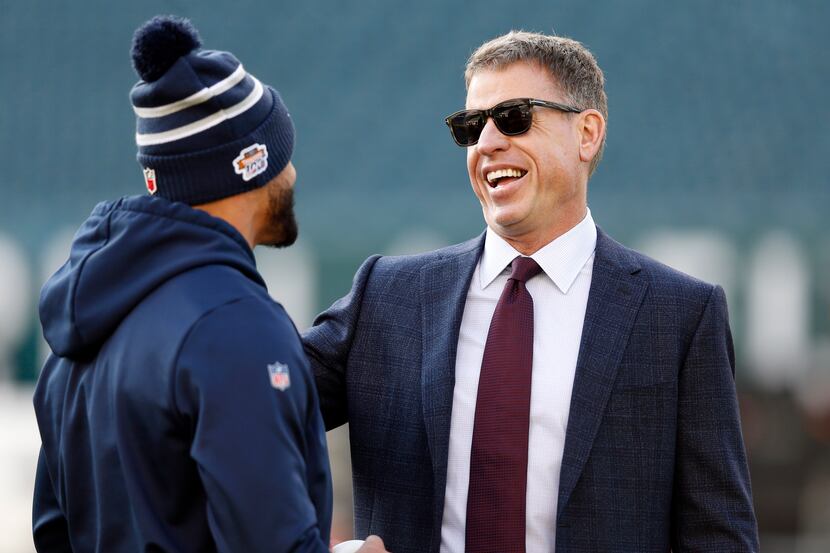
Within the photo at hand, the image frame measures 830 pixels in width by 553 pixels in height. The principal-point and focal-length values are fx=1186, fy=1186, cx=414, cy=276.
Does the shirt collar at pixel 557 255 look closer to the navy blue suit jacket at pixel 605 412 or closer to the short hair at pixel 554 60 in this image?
the navy blue suit jacket at pixel 605 412

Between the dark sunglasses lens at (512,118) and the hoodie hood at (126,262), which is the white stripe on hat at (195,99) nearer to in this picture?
the hoodie hood at (126,262)

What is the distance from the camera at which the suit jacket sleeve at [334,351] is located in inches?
95.0

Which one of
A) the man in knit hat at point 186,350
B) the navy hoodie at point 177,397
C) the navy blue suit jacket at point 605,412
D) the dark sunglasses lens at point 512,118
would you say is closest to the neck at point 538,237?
the navy blue suit jacket at point 605,412

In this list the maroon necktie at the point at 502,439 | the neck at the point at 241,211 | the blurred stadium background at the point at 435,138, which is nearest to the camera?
the neck at the point at 241,211

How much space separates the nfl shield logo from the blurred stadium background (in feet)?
22.0

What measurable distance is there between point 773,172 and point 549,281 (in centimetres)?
773

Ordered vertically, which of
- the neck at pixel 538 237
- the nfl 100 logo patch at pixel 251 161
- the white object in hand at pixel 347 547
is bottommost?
the white object in hand at pixel 347 547

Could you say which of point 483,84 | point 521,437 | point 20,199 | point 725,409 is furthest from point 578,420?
Result: point 20,199

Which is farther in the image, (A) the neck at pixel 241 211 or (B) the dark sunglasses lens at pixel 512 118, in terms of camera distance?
(B) the dark sunglasses lens at pixel 512 118

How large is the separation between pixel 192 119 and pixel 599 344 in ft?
3.01

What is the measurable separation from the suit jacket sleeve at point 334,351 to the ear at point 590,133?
0.55 m

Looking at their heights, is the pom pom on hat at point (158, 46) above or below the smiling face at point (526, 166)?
above

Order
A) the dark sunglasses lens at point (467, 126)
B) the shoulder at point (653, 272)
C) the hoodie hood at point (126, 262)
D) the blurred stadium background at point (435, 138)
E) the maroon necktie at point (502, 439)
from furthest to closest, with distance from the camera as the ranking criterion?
the blurred stadium background at point (435, 138) < the dark sunglasses lens at point (467, 126) < the shoulder at point (653, 272) < the maroon necktie at point (502, 439) < the hoodie hood at point (126, 262)

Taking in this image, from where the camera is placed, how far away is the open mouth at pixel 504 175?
8.00 ft
